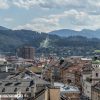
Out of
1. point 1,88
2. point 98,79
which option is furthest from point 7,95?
point 98,79

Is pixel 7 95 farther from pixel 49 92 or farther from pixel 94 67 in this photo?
pixel 94 67

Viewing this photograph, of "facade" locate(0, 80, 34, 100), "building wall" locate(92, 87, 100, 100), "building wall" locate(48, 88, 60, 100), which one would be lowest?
"building wall" locate(92, 87, 100, 100)

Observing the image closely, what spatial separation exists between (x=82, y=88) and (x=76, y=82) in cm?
1322

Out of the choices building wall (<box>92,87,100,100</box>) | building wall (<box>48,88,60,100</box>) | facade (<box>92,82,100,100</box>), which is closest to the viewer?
building wall (<box>48,88,60,100</box>)

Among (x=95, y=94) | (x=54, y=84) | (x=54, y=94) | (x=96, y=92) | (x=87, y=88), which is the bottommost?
(x=95, y=94)

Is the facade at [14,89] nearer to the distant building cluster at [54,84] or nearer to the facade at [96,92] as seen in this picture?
the distant building cluster at [54,84]

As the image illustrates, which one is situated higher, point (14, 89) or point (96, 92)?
point (14, 89)

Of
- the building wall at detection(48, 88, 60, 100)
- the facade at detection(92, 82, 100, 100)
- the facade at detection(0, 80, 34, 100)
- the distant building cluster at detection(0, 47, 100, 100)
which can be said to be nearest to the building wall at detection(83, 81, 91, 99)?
the distant building cluster at detection(0, 47, 100, 100)

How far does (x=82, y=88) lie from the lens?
119 metres

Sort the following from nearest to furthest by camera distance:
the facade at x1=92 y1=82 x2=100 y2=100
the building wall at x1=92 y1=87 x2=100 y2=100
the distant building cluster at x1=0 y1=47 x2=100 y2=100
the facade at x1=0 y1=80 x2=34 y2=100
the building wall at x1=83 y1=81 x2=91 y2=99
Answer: the distant building cluster at x1=0 y1=47 x2=100 y2=100
the facade at x1=0 y1=80 x2=34 y2=100
the building wall at x1=92 y1=87 x2=100 y2=100
the facade at x1=92 y1=82 x2=100 y2=100
the building wall at x1=83 y1=81 x2=91 y2=99

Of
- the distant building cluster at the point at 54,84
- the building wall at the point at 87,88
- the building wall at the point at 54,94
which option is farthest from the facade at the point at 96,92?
the building wall at the point at 54,94

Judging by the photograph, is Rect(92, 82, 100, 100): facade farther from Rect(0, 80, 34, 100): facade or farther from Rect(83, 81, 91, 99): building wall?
Rect(0, 80, 34, 100): facade

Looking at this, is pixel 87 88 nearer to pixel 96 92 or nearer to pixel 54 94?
pixel 96 92

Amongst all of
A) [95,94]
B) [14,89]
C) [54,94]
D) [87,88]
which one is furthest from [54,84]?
[54,94]
